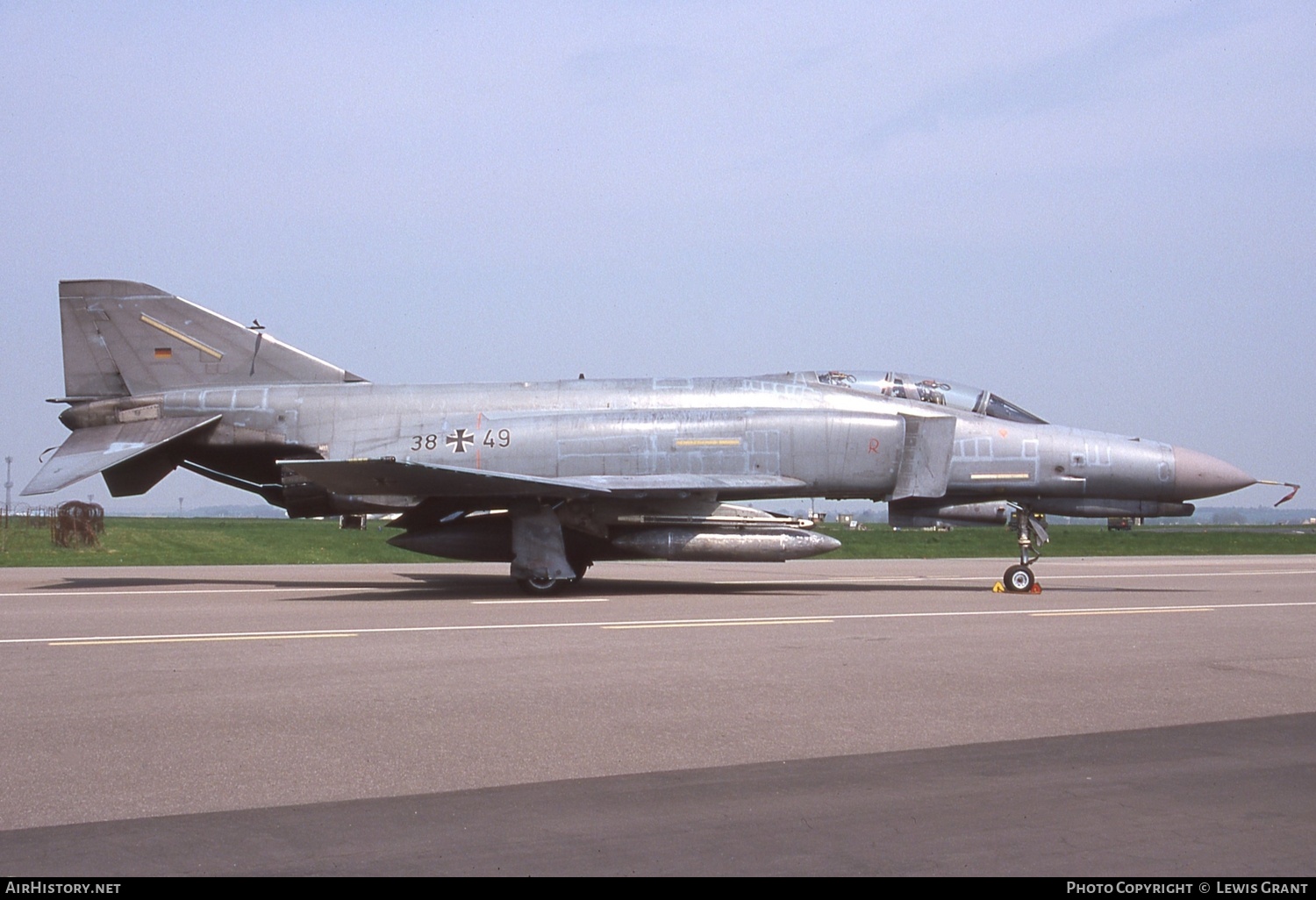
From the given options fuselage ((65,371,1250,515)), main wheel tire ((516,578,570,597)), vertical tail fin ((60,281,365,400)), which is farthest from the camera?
vertical tail fin ((60,281,365,400))

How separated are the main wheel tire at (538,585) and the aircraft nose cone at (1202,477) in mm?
8287

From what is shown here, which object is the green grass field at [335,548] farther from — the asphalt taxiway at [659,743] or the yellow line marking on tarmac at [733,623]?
the yellow line marking on tarmac at [733,623]

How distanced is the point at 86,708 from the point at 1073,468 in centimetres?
1254

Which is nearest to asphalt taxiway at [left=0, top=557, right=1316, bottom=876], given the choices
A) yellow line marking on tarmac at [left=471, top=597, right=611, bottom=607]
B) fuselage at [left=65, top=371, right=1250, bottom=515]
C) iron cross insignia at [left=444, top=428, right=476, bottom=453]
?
yellow line marking on tarmac at [left=471, top=597, right=611, bottom=607]

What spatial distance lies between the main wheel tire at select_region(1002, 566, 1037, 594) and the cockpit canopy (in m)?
2.07

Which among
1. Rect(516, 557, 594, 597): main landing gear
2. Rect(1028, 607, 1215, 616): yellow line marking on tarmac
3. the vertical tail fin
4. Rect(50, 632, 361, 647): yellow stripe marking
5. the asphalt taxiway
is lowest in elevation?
Rect(1028, 607, 1215, 616): yellow line marking on tarmac

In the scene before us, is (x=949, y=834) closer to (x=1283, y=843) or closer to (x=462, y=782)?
(x=1283, y=843)

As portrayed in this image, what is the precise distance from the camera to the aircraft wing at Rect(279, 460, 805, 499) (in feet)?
46.6

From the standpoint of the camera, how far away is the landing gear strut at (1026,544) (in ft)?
52.0

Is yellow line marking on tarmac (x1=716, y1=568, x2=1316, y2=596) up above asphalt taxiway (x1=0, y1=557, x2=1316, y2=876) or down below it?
below

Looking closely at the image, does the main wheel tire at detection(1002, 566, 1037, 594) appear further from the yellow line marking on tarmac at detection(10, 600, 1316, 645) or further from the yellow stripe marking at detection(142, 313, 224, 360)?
the yellow stripe marking at detection(142, 313, 224, 360)

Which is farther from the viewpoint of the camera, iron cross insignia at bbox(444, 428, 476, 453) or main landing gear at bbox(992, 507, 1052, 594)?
iron cross insignia at bbox(444, 428, 476, 453)

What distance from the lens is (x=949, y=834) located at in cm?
422

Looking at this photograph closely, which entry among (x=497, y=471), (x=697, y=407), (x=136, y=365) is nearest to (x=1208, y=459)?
(x=697, y=407)
